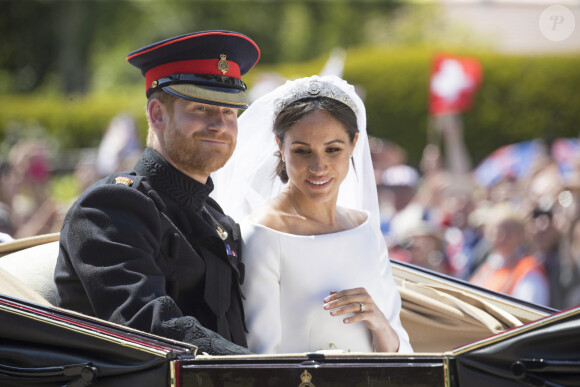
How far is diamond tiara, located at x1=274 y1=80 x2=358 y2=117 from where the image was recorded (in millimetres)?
2893

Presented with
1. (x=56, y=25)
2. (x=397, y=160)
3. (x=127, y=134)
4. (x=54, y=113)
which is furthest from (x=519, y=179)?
(x=56, y=25)

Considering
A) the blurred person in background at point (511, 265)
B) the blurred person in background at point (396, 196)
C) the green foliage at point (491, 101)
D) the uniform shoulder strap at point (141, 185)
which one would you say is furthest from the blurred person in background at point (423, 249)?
the green foliage at point (491, 101)

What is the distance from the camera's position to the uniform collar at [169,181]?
8.69 feet

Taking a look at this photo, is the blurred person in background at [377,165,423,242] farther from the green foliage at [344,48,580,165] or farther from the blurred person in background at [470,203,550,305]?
the green foliage at [344,48,580,165]

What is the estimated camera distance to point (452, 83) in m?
10.6

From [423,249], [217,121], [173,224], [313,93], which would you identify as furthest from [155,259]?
[423,249]

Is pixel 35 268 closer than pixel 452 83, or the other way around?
pixel 35 268

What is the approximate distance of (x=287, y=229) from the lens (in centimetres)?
288

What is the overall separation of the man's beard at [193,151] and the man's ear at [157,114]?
49 millimetres

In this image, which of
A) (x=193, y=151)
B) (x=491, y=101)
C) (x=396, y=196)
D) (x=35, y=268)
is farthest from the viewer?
(x=491, y=101)

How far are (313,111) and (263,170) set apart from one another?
1.51ft

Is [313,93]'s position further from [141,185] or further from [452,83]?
[452,83]

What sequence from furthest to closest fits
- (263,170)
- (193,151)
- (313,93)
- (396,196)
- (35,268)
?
(396,196) → (263,170) → (313,93) → (35,268) → (193,151)

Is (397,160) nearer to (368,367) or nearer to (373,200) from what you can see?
(373,200)
